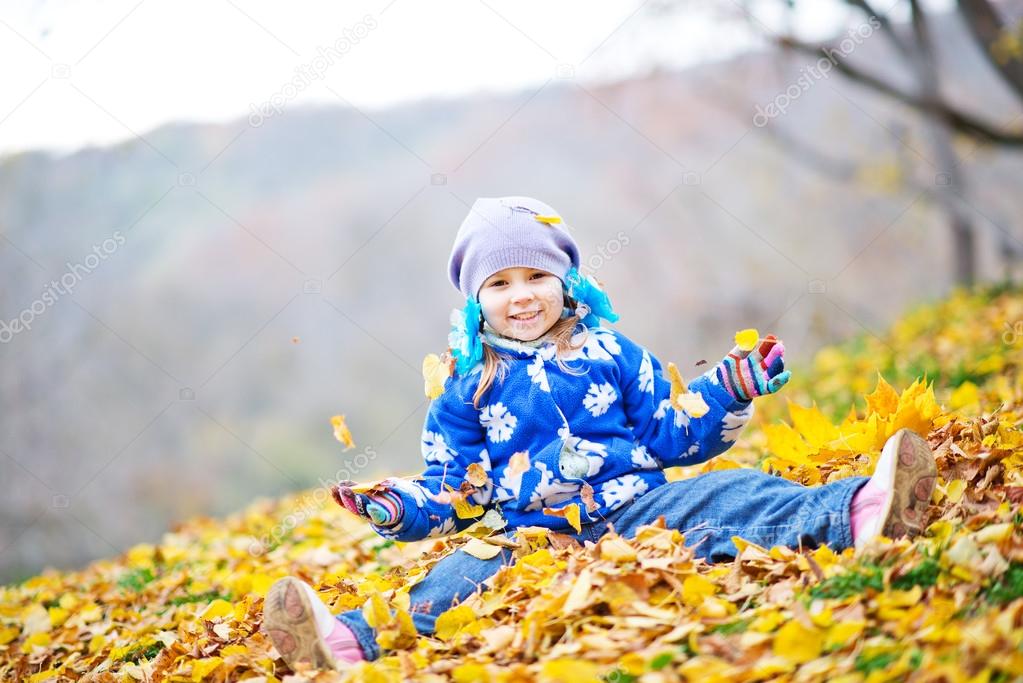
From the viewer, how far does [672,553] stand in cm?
223

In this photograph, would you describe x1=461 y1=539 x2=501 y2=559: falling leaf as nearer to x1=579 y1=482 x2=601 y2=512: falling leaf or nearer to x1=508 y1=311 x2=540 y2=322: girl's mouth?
x1=579 y1=482 x2=601 y2=512: falling leaf

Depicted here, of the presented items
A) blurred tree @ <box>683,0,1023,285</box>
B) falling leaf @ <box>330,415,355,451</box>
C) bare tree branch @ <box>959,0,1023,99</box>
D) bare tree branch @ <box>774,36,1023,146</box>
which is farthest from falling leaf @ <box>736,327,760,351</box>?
bare tree branch @ <box>774,36,1023,146</box>

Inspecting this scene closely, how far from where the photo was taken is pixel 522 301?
2598 mm

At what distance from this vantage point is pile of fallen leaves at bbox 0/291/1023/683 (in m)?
1.75

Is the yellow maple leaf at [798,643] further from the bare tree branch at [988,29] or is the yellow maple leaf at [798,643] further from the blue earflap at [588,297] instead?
the bare tree branch at [988,29]

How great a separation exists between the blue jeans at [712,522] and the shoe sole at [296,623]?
12 cm

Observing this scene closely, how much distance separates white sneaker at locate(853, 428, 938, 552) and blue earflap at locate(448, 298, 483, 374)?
1106mm

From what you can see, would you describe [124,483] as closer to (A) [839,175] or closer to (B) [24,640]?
(B) [24,640]

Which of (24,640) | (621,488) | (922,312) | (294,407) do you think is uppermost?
(294,407)

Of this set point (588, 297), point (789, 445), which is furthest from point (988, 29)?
point (588, 297)

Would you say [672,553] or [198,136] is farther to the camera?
[198,136]

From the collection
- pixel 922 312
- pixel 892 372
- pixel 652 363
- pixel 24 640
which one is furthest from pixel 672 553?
pixel 922 312

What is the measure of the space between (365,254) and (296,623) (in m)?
12.1

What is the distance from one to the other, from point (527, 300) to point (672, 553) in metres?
0.80
